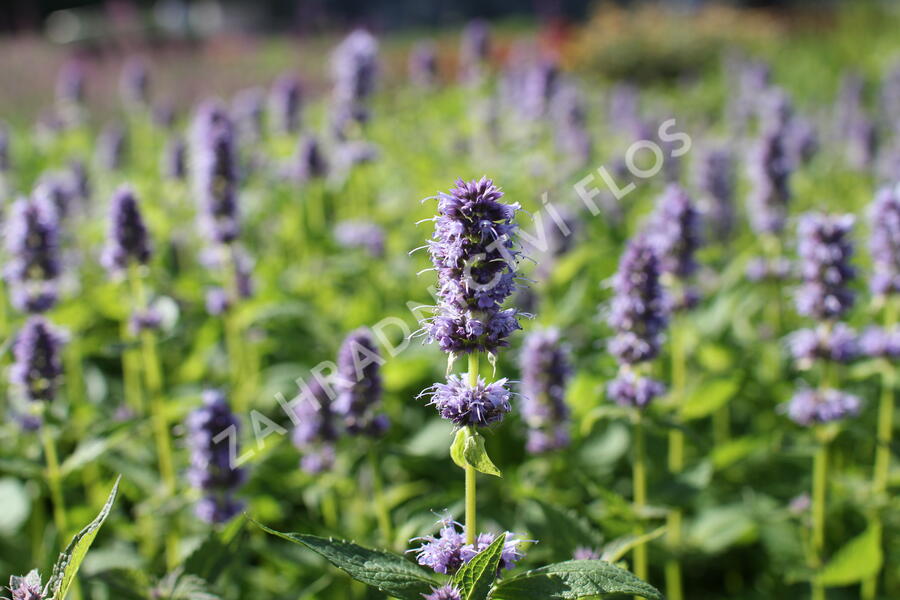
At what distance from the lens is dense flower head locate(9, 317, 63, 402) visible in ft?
10.4

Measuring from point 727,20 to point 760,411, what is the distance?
20.2m

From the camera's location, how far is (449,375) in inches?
83.7

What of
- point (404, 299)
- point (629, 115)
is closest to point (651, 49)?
point (629, 115)

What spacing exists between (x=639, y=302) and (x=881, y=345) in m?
1.34

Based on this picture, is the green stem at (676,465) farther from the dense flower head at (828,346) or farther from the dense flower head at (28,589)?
the dense flower head at (28,589)

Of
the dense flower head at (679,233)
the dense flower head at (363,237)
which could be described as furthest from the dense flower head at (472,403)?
the dense flower head at (363,237)

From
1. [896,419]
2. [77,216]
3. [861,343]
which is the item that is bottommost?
[896,419]

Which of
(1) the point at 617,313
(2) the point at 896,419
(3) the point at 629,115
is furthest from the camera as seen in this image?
(3) the point at 629,115

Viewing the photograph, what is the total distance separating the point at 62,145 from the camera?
9.91 meters

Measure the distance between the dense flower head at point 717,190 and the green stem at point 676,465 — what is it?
2.07 m

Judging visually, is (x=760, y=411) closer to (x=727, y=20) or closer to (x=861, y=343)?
(x=861, y=343)

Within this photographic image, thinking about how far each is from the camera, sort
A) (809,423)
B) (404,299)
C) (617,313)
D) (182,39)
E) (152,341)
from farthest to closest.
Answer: (182,39)
(404,299)
(152,341)
(809,423)
(617,313)

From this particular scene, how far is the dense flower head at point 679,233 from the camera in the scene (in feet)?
13.0

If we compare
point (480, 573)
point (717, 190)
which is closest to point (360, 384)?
point (480, 573)
